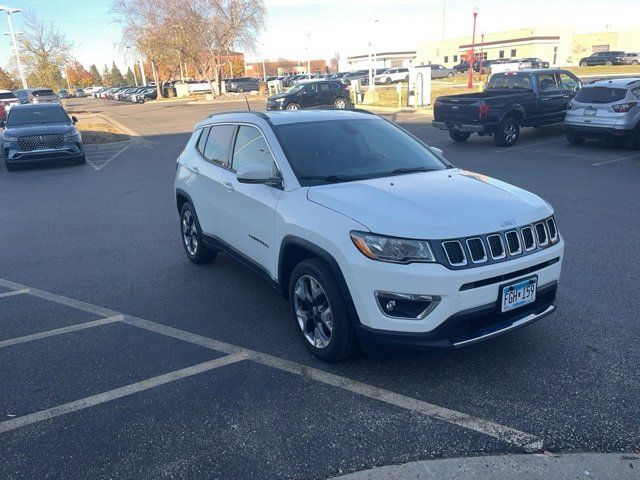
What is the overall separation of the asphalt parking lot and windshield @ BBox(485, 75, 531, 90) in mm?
9702

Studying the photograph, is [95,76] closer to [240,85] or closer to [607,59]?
[240,85]

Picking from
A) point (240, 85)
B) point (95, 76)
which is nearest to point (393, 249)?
point (240, 85)

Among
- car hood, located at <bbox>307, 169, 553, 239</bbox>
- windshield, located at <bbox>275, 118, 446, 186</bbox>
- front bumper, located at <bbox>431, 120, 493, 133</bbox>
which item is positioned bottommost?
front bumper, located at <bbox>431, 120, 493, 133</bbox>

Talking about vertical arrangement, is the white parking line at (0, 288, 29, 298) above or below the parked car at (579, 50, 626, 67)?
below

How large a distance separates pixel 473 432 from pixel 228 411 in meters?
1.49

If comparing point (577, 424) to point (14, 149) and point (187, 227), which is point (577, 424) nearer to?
point (187, 227)

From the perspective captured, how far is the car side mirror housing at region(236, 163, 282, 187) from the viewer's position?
13.4 feet

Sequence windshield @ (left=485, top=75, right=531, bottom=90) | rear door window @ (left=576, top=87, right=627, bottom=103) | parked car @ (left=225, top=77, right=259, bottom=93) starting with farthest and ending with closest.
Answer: parked car @ (left=225, top=77, right=259, bottom=93) → windshield @ (left=485, top=75, right=531, bottom=90) → rear door window @ (left=576, top=87, right=627, bottom=103)

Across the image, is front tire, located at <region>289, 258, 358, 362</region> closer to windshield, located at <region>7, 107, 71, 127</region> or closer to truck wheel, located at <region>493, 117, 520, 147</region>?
truck wheel, located at <region>493, 117, 520, 147</region>

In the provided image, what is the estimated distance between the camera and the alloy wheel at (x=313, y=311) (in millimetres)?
3775

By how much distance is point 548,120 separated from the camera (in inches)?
595

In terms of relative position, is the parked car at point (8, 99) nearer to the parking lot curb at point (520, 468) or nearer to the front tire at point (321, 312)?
the front tire at point (321, 312)

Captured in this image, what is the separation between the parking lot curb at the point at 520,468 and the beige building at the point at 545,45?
90.4 metres

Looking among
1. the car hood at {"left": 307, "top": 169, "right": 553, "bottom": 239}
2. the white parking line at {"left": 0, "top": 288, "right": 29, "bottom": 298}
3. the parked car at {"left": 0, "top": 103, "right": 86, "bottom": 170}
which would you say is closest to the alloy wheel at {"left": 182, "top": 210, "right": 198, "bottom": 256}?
the white parking line at {"left": 0, "top": 288, "right": 29, "bottom": 298}
